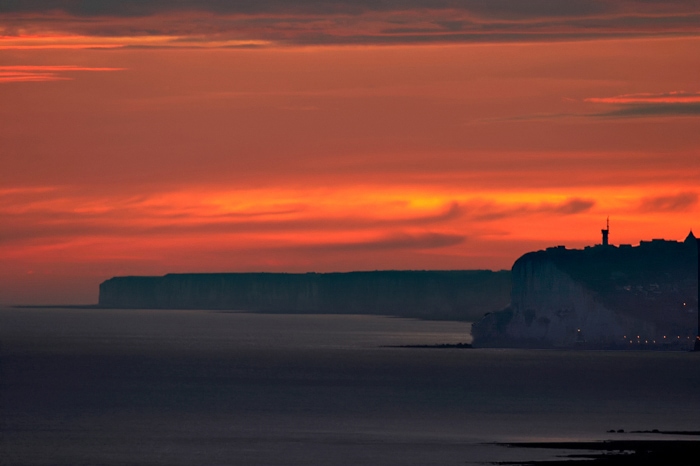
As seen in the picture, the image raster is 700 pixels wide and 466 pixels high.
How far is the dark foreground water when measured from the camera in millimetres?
52906

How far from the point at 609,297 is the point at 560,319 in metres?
5.70

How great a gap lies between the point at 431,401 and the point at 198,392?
50.9ft

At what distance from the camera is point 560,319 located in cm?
13362

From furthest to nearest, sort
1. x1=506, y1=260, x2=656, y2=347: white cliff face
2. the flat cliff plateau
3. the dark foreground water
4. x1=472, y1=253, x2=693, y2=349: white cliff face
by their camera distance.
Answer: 1. x1=506, y1=260, x2=656, y2=347: white cliff face
2. x1=472, y1=253, x2=693, y2=349: white cliff face
3. the flat cliff plateau
4. the dark foreground water

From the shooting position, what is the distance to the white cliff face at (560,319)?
426 ft

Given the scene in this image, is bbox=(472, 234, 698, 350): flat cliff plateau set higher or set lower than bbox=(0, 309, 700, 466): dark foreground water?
higher

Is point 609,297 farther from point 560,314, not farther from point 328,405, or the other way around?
point 328,405

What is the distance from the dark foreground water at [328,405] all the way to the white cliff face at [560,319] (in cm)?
198

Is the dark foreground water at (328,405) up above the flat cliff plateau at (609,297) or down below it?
below

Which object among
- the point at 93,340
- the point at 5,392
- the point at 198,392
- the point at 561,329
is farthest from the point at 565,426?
the point at 93,340

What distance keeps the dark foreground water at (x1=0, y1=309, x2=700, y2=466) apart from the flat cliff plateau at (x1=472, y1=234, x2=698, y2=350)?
2.25 metres

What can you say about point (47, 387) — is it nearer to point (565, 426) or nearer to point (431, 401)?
point (431, 401)

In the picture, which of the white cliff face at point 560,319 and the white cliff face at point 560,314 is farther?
the white cliff face at point 560,314

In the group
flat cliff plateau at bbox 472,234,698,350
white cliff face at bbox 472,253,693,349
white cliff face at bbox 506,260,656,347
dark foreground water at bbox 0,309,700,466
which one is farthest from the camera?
A: white cliff face at bbox 506,260,656,347
